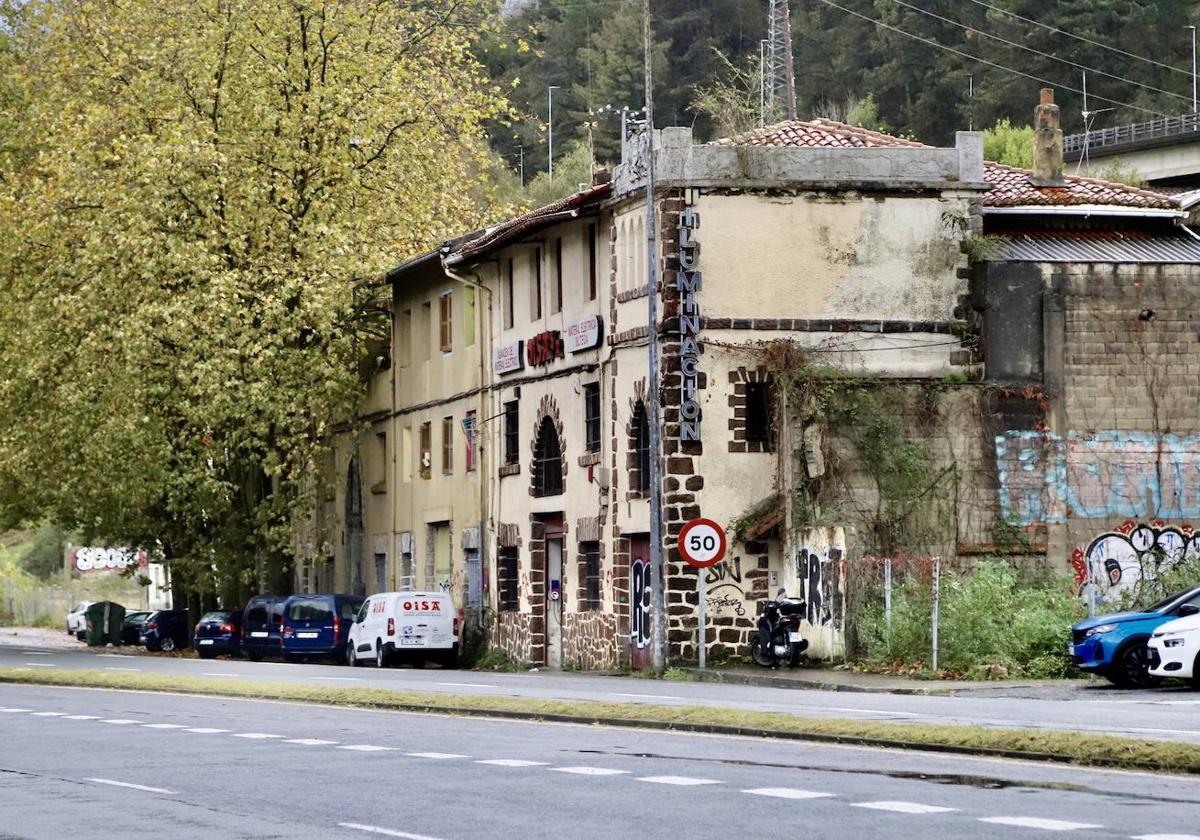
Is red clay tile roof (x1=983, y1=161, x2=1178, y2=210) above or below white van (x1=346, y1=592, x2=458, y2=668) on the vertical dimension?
above

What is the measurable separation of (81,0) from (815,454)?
78.7 feet

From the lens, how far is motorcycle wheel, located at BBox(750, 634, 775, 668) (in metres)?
36.7

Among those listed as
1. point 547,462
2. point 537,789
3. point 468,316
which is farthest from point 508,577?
point 537,789

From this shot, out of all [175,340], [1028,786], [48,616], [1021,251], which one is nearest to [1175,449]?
[1021,251]

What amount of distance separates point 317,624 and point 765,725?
2965 cm

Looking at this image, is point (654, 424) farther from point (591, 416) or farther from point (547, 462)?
point (547, 462)

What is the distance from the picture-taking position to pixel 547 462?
45.7 m

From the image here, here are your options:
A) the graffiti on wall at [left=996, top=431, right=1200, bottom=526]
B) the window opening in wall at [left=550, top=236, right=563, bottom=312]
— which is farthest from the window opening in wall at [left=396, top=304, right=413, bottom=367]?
the graffiti on wall at [left=996, top=431, right=1200, bottom=526]

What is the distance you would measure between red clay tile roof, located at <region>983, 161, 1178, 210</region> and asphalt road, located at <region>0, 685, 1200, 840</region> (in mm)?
21557

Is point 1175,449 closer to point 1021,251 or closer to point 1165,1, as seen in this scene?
point 1021,251

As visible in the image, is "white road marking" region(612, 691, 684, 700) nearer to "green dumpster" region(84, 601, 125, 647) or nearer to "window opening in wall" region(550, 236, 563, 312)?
"window opening in wall" region(550, 236, 563, 312)

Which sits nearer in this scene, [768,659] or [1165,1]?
[768,659]

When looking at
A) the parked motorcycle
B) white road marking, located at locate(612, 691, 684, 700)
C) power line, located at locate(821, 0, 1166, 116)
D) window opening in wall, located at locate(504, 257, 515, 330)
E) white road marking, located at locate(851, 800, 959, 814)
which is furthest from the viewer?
power line, located at locate(821, 0, 1166, 116)

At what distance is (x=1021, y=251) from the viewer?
40656 mm
